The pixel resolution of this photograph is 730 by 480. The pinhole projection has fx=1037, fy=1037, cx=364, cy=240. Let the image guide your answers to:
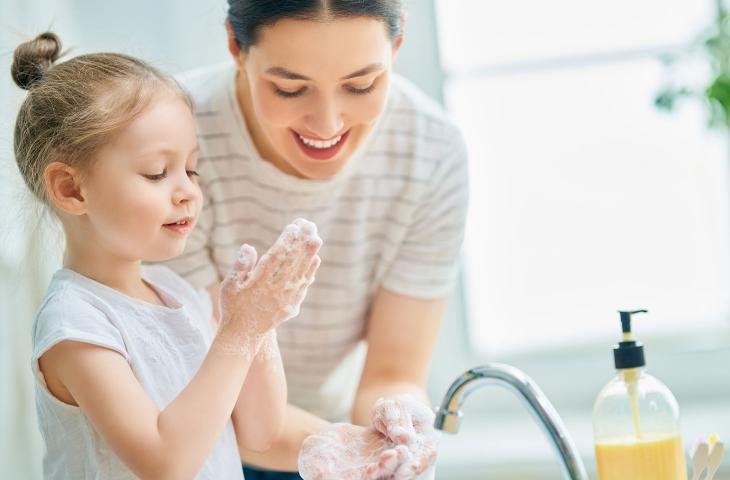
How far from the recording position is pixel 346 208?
165 centimetres

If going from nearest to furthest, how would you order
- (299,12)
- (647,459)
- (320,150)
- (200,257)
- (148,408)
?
(148,408)
(647,459)
(299,12)
(320,150)
(200,257)

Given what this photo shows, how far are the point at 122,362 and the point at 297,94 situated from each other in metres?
0.45

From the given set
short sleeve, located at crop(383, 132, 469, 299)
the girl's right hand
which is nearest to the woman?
short sleeve, located at crop(383, 132, 469, 299)

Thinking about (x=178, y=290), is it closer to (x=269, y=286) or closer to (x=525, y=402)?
(x=269, y=286)

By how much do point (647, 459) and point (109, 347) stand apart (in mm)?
602

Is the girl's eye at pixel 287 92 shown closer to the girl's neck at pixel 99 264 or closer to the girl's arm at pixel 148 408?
the girl's neck at pixel 99 264

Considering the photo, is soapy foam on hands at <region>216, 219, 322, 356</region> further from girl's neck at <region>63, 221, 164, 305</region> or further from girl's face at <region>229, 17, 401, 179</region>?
girl's face at <region>229, 17, 401, 179</region>

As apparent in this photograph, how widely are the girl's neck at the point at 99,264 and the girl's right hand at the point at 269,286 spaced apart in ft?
0.55

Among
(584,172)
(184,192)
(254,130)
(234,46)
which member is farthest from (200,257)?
(584,172)

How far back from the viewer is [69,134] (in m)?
1.13

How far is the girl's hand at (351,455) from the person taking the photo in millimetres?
1112

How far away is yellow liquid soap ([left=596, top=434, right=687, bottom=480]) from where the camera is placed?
116 centimetres

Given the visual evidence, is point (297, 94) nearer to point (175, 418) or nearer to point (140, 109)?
point (140, 109)

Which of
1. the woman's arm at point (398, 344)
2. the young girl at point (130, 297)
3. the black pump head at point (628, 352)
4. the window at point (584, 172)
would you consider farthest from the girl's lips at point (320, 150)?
the window at point (584, 172)
